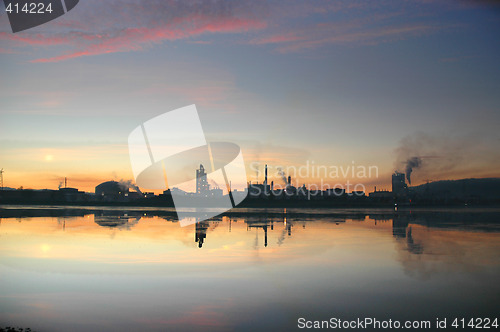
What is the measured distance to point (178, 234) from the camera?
100 feet

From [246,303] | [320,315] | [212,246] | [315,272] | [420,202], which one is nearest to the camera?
[320,315]

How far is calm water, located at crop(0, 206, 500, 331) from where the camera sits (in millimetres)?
11039

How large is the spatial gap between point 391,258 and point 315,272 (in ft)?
18.7

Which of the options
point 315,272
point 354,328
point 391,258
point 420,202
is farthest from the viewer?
point 420,202

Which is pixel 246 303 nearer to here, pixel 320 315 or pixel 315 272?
pixel 320 315

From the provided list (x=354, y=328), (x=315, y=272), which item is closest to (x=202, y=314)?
(x=354, y=328)

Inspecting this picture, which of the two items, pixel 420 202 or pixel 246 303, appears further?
pixel 420 202

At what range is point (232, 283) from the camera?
14.8m

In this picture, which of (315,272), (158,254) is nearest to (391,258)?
(315,272)

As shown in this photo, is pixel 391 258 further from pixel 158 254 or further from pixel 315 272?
pixel 158 254

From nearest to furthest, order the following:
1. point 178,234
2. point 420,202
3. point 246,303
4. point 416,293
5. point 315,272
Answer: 1. point 246,303
2. point 416,293
3. point 315,272
4. point 178,234
5. point 420,202

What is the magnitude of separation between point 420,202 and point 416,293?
194 metres

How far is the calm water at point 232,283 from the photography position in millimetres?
11039

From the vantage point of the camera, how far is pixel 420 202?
7574 inches
